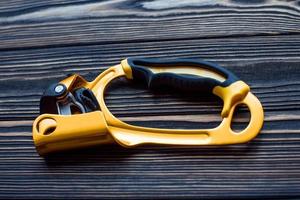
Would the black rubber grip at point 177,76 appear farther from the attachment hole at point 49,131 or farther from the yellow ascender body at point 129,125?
the attachment hole at point 49,131

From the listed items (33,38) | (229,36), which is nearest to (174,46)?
(229,36)

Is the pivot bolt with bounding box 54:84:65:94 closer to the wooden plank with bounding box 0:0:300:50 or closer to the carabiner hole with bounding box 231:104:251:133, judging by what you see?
the wooden plank with bounding box 0:0:300:50

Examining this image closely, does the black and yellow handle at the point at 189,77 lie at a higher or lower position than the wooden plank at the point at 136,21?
lower

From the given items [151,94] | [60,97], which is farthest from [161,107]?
[60,97]

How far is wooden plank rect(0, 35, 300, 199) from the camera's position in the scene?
696 millimetres

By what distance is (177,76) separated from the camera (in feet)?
2.45

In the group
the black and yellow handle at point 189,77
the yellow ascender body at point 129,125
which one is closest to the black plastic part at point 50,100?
the yellow ascender body at point 129,125

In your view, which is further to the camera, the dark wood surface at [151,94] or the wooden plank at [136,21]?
the wooden plank at [136,21]

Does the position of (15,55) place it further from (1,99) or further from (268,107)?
(268,107)

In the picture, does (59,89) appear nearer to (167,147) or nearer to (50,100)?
(50,100)

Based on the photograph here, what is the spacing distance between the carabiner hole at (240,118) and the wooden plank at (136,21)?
133 mm

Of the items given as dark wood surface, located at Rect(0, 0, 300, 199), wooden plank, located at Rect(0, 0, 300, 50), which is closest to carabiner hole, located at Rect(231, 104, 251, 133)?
dark wood surface, located at Rect(0, 0, 300, 199)

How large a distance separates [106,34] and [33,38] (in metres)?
0.12

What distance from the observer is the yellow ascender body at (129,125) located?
2.31 feet
